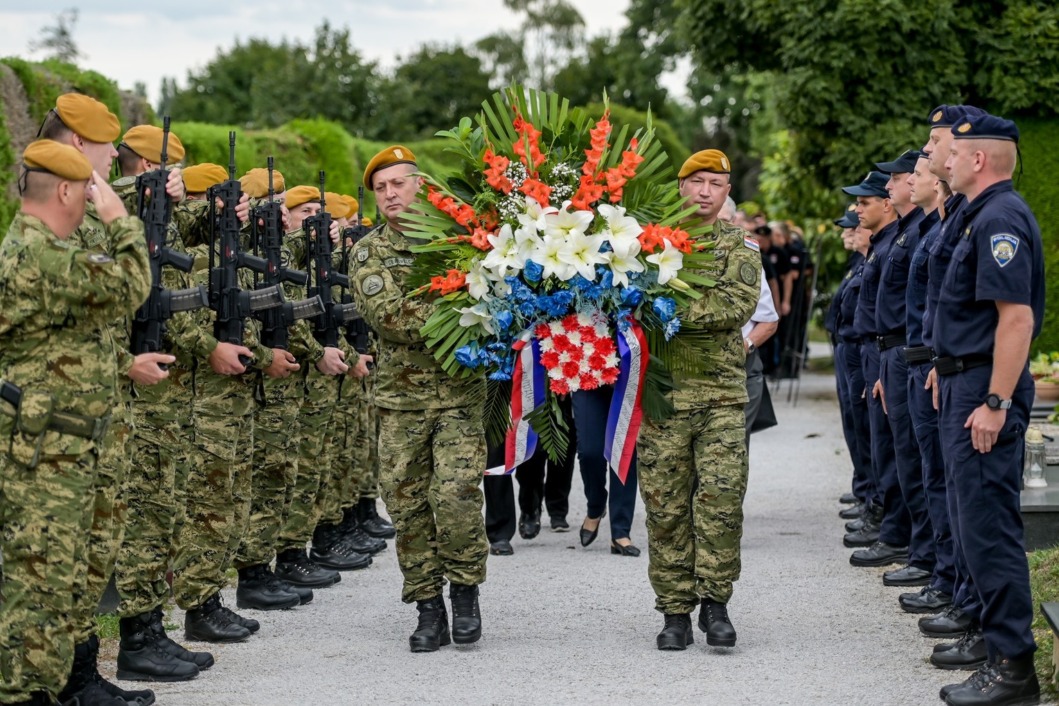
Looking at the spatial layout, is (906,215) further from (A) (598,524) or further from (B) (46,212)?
(B) (46,212)

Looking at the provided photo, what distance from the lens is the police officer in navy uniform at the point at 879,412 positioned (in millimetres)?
8695

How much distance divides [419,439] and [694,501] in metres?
1.38

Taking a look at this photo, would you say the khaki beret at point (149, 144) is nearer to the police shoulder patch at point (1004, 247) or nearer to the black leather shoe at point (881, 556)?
the police shoulder patch at point (1004, 247)

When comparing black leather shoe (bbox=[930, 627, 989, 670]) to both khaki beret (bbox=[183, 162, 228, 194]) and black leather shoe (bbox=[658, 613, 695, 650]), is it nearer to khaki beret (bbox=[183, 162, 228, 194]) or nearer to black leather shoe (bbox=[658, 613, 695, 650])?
black leather shoe (bbox=[658, 613, 695, 650])

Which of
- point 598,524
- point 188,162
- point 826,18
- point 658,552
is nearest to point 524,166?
point 658,552

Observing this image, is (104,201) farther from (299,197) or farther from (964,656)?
(964,656)

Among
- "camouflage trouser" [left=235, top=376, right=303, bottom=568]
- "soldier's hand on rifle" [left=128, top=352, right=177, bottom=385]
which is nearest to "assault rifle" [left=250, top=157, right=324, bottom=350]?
"camouflage trouser" [left=235, top=376, right=303, bottom=568]

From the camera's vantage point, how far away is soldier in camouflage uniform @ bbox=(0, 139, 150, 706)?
5078 mm

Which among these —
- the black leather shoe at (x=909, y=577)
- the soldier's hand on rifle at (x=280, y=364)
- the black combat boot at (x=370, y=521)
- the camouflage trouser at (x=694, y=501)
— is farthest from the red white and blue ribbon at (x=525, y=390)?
the black combat boot at (x=370, y=521)

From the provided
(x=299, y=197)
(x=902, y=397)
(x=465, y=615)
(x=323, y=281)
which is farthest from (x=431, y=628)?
(x=299, y=197)

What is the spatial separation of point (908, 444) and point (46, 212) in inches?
196

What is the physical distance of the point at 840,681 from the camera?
6.02 metres

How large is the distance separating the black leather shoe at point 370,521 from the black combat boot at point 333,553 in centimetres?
81

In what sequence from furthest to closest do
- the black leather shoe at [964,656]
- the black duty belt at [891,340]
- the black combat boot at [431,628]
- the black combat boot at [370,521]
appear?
1. the black combat boot at [370,521]
2. the black duty belt at [891,340]
3. the black combat boot at [431,628]
4. the black leather shoe at [964,656]
